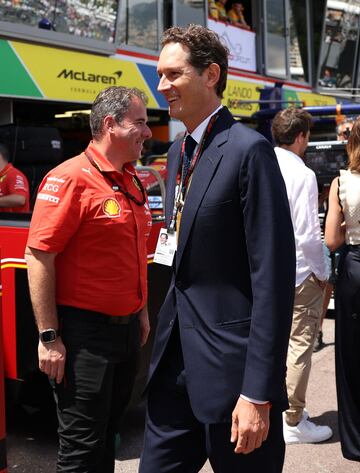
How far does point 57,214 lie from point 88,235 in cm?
16

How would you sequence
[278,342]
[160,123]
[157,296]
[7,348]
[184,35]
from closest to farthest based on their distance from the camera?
[278,342] < [184,35] < [7,348] < [157,296] < [160,123]

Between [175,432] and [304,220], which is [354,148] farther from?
[175,432]

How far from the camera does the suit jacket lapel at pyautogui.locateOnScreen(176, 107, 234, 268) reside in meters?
1.93

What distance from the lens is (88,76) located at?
33.2 ft

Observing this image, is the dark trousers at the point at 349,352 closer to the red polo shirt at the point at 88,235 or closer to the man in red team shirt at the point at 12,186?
the red polo shirt at the point at 88,235

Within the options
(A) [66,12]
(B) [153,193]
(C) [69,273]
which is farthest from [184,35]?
(A) [66,12]

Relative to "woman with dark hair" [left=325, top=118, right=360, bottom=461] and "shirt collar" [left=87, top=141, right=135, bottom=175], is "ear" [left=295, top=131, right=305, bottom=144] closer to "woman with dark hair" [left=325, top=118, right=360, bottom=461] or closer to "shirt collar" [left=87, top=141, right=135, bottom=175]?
"woman with dark hair" [left=325, top=118, right=360, bottom=461]

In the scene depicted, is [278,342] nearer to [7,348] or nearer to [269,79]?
[7,348]

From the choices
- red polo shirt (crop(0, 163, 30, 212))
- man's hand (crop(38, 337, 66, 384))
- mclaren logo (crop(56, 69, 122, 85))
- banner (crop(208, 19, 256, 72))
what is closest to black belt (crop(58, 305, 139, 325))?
man's hand (crop(38, 337, 66, 384))

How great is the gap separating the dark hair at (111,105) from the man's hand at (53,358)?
922 millimetres

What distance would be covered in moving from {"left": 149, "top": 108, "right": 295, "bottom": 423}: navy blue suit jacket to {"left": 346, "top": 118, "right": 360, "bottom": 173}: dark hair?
1.55 metres

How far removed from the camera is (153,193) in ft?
23.2

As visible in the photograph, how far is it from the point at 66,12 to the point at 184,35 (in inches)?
363

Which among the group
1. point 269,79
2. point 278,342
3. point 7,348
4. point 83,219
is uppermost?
point 269,79
